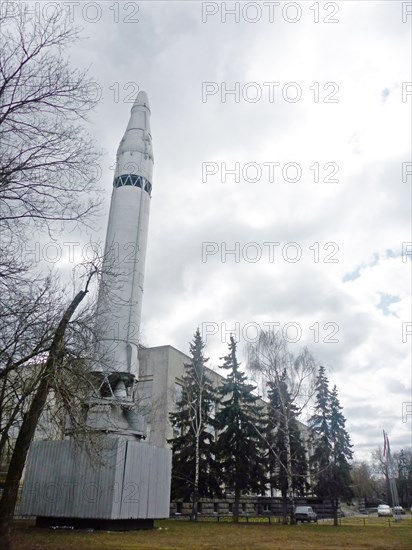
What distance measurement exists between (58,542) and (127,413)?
644 centimetres

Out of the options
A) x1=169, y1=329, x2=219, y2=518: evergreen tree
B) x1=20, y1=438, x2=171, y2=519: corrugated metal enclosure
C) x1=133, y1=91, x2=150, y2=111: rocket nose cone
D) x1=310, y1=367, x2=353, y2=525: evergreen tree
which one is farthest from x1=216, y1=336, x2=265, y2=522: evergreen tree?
x1=133, y1=91, x2=150, y2=111: rocket nose cone

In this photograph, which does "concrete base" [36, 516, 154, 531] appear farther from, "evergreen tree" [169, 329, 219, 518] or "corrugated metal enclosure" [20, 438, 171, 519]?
"evergreen tree" [169, 329, 219, 518]

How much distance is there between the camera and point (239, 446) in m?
28.9

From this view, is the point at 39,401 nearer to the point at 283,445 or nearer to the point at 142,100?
the point at 142,100

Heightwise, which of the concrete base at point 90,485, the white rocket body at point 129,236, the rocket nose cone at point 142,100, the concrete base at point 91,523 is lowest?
the concrete base at point 91,523

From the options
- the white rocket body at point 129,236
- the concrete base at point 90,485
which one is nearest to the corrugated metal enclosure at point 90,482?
the concrete base at point 90,485

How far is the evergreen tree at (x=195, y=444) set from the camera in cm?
2847

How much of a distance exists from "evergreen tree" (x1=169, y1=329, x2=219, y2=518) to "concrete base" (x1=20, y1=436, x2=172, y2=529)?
9603 mm

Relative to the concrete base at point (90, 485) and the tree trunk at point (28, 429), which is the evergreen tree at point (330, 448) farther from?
the tree trunk at point (28, 429)


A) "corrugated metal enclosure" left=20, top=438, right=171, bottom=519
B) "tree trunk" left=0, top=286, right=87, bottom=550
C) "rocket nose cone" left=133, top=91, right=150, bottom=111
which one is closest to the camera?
"tree trunk" left=0, top=286, right=87, bottom=550

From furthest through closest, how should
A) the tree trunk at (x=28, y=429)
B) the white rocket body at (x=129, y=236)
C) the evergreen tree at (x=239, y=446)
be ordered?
the evergreen tree at (x=239, y=446) < the white rocket body at (x=129, y=236) < the tree trunk at (x=28, y=429)

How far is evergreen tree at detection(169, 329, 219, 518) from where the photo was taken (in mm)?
28469

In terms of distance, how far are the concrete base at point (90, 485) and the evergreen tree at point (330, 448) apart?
13905 mm

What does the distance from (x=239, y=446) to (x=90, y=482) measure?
13.4m
